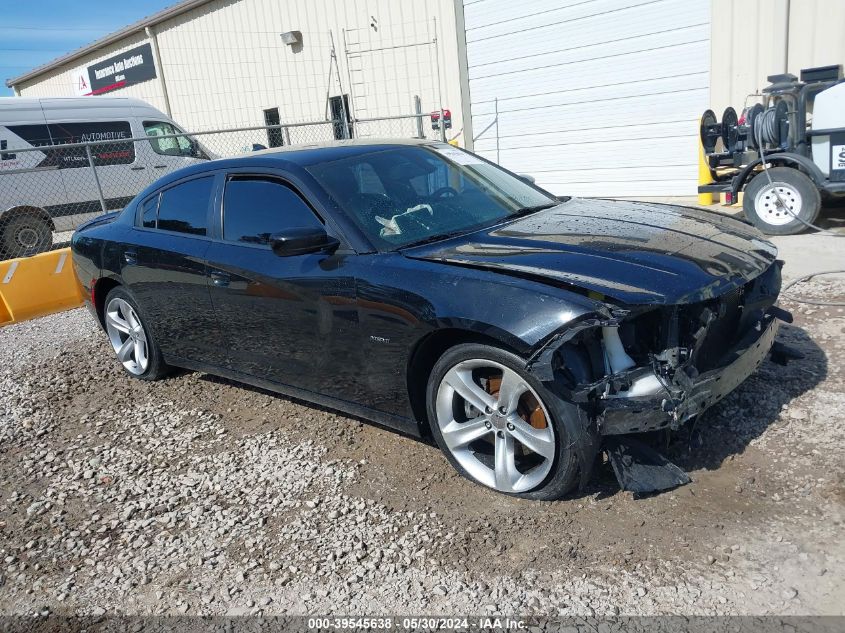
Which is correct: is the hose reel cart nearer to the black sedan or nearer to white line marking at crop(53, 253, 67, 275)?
the black sedan

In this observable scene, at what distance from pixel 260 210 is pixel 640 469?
2473 millimetres

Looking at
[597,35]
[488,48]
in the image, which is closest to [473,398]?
[597,35]

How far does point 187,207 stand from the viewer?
14.7 ft

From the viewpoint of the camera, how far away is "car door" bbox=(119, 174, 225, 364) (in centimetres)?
427

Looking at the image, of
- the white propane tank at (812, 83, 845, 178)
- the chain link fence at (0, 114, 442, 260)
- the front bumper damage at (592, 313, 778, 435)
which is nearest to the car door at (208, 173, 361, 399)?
the front bumper damage at (592, 313, 778, 435)

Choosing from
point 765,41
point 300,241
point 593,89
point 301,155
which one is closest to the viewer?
point 300,241

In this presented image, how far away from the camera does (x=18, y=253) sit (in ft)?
35.4

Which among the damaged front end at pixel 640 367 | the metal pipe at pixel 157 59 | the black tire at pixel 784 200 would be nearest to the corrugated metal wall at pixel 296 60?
the metal pipe at pixel 157 59

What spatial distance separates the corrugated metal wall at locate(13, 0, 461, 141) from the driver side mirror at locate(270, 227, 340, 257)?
10351mm

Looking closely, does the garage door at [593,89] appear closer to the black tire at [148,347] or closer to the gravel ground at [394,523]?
the gravel ground at [394,523]

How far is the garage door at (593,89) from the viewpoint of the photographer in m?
10.4

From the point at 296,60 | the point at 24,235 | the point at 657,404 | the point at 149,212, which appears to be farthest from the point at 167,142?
the point at 657,404

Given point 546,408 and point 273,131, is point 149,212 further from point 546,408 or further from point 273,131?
point 273,131

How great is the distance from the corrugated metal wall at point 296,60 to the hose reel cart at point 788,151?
5998 millimetres
